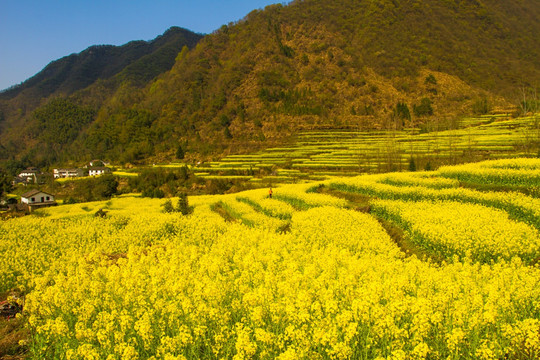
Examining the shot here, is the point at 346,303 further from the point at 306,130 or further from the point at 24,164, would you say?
the point at 24,164

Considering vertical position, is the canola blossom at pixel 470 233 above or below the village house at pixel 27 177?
below

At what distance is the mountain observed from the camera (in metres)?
A: 88.5

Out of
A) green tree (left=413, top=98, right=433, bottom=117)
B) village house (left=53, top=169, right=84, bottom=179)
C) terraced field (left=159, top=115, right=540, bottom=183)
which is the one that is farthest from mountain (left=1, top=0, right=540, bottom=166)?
village house (left=53, top=169, right=84, bottom=179)

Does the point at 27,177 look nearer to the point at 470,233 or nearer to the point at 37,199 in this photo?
the point at 37,199

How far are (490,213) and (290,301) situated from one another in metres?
14.0

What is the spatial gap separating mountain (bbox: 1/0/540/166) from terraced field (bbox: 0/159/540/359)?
61.2 m

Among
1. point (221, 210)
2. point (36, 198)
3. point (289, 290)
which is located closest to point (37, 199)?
point (36, 198)

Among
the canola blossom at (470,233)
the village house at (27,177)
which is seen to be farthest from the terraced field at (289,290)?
the village house at (27,177)

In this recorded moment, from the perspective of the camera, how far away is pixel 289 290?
628 centimetres

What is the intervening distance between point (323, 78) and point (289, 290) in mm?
109298

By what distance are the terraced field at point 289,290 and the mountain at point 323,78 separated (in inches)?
2410

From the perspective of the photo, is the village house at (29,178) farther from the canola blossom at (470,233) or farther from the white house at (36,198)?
the canola blossom at (470,233)

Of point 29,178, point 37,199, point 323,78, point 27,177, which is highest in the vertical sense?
point 323,78

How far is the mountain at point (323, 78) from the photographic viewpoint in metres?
88.5
